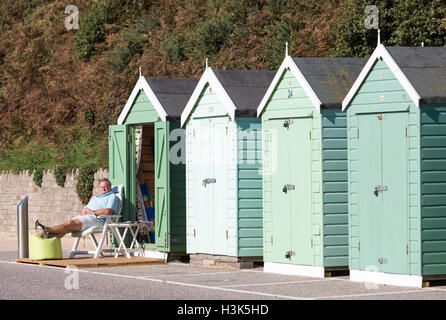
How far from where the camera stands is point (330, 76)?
14.6 m

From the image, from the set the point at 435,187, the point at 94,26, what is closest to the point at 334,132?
the point at 435,187

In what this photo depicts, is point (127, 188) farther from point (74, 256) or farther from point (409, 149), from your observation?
point (409, 149)

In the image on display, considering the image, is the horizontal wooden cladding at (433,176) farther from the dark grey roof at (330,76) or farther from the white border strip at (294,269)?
the white border strip at (294,269)

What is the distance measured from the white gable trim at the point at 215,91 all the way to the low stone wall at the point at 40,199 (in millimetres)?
6868

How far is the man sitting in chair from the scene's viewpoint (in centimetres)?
1689

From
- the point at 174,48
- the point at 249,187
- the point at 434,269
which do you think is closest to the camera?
the point at 434,269

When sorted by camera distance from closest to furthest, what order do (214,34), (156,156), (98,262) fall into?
(98,262) → (156,156) → (214,34)

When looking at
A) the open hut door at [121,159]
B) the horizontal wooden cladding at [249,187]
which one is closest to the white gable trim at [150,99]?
the open hut door at [121,159]

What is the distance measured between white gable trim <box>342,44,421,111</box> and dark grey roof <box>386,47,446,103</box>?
52 millimetres

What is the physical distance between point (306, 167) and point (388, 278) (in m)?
2.10

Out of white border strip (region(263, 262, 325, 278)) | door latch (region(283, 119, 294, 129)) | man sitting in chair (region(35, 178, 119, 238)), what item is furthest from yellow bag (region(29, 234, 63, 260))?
door latch (region(283, 119, 294, 129))

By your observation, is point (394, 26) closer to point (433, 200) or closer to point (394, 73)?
point (394, 73)
